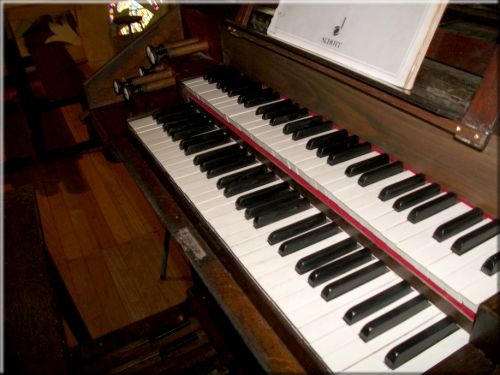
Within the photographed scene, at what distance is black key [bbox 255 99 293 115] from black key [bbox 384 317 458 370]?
100 centimetres

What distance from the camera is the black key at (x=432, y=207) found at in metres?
1.07

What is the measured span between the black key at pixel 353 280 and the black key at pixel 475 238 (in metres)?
0.18

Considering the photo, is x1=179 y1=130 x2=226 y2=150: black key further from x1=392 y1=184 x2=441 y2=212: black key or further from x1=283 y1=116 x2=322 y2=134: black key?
x1=392 y1=184 x2=441 y2=212: black key

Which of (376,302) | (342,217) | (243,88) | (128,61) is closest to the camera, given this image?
(376,302)

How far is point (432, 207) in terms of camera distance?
1.09 meters

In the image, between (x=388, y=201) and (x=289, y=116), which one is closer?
(x=388, y=201)

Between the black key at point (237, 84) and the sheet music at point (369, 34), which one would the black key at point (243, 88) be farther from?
the sheet music at point (369, 34)

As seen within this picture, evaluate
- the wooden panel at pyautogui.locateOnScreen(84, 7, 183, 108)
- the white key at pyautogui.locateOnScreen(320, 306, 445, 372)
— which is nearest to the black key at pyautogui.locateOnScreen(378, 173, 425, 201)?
the white key at pyautogui.locateOnScreen(320, 306, 445, 372)

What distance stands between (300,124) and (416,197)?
21.6 inches

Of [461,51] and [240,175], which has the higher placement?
[461,51]

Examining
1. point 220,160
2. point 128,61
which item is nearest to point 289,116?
point 220,160

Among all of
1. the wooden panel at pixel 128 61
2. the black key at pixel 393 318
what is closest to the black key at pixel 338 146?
the black key at pixel 393 318

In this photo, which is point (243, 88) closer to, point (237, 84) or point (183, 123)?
point (237, 84)

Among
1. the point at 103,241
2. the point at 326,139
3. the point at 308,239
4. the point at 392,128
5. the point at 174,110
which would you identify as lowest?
the point at 103,241
